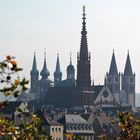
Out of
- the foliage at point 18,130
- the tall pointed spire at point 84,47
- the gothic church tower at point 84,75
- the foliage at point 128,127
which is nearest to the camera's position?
the foliage at point 18,130

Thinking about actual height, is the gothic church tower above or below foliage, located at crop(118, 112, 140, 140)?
above

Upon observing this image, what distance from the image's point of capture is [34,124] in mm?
23375

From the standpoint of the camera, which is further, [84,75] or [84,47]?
[84,75]

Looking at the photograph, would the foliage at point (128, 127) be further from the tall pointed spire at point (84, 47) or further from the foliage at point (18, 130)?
the tall pointed spire at point (84, 47)

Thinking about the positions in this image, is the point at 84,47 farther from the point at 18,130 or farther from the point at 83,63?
the point at 18,130

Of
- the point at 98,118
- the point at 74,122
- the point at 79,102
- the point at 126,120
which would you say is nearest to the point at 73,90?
the point at 79,102

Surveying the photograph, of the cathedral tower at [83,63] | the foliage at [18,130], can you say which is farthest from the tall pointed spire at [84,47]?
the foliage at [18,130]

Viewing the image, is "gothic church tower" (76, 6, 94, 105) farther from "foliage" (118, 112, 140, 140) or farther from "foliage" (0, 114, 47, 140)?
"foliage" (0, 114, 47, 140)

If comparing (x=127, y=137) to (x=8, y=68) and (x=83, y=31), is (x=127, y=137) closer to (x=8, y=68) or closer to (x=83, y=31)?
(x=8, y=68)

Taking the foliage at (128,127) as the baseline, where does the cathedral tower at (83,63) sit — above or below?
above

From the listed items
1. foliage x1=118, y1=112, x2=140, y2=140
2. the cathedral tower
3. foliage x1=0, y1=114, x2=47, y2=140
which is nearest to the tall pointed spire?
the cathedral tower

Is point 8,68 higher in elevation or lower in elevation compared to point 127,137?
higher

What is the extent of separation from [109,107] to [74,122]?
61.6m

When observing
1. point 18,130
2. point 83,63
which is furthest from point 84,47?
point 18,130
